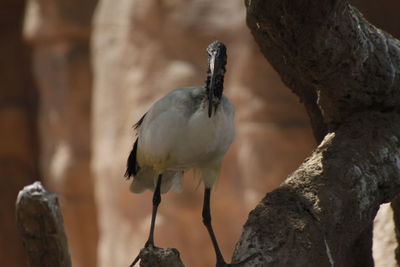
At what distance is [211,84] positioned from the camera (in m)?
2.92

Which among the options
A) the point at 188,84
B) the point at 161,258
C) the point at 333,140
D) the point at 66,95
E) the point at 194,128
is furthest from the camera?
the point at 66,95

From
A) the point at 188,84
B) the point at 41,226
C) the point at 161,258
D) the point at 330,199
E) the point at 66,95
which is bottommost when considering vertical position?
the point at 161,258

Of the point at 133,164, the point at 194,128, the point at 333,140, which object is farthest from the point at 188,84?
the point at 194,128

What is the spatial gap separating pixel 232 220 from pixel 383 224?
6.72 ft

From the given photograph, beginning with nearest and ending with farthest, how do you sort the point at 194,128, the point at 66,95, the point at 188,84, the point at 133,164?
the point at 194,128
the point at 133,164
the point at 188,84
the point at 66,95

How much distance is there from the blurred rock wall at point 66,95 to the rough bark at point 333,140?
14.4ft

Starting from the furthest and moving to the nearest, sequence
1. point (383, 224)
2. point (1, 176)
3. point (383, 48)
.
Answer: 1. point (1, 176)
2. point (383, 224)
3. point (383, 48)

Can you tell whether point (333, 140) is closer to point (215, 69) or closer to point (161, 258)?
point (215, 69)

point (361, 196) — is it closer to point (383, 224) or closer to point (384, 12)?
point (383, 224)

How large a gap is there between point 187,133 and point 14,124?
19.3 ft

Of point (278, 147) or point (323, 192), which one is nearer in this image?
point (323, 192)

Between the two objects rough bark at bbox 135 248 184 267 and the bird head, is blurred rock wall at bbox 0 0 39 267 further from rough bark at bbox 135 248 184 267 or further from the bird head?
rough bark at bbox 135 248 184 267

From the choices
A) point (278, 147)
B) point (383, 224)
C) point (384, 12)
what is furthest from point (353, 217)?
point (278, 147)

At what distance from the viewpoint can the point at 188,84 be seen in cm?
630
